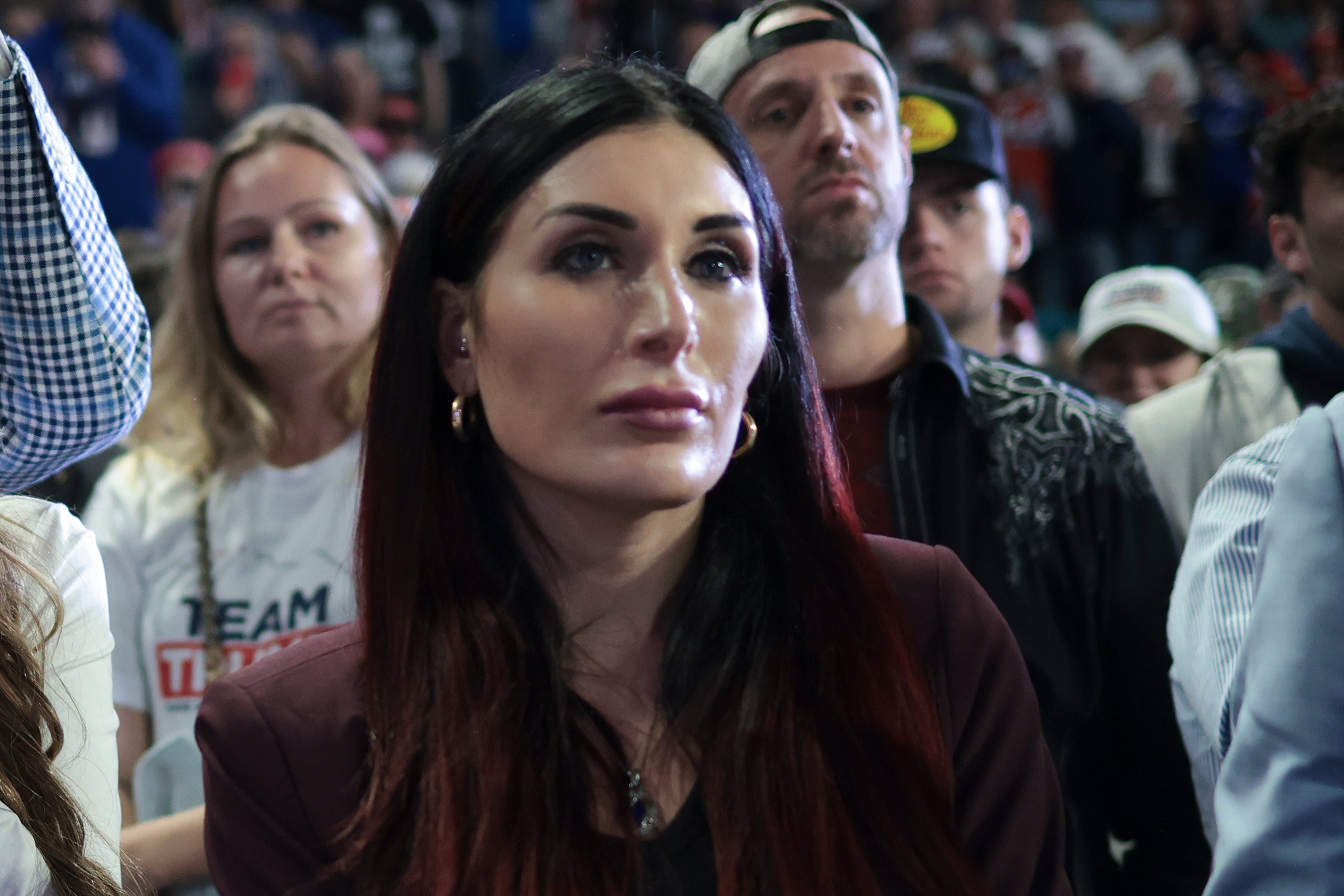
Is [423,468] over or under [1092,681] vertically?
over

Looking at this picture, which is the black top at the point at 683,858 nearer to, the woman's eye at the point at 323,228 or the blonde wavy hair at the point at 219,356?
the blonde wavy hair at the point at 219,356

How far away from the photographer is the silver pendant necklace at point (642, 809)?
1.42 meters

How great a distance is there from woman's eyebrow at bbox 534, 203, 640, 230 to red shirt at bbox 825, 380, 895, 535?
0.66m

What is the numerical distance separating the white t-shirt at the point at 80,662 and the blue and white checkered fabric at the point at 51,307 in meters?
0.08

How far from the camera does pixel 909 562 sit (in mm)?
1581

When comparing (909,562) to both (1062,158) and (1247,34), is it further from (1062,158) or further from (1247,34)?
(1247,34)

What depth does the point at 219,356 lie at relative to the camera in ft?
8.82

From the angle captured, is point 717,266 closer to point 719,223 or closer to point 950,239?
point 719,223

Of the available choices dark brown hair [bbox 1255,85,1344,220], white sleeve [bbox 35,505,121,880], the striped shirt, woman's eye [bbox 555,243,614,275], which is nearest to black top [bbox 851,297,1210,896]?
the striped shirt

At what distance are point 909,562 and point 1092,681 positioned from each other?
0.51 meters

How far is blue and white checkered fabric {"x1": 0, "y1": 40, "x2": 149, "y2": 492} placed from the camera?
58.4 inches

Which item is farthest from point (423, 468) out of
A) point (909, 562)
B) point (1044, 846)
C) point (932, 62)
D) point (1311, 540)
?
point (932, 62)

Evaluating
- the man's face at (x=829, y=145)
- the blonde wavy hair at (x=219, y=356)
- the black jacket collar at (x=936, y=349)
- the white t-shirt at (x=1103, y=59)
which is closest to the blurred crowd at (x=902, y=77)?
the white t-shirt at (x=1103, y=59)

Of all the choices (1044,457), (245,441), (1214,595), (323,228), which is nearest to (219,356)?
(245,441)
